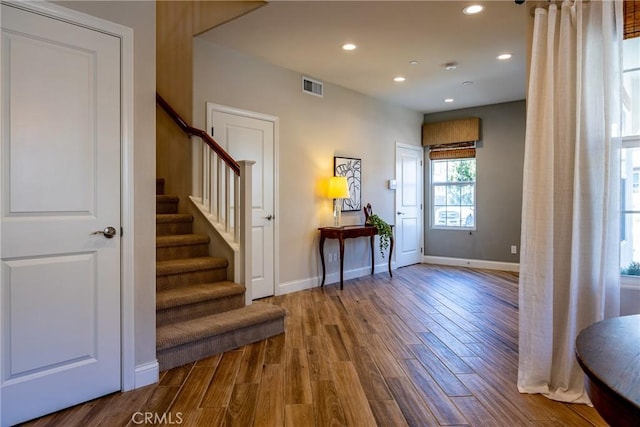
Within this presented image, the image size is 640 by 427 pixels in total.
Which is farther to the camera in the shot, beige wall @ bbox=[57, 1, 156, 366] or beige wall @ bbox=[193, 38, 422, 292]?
beige wall @ bbox=[193, 38, 422, 292]

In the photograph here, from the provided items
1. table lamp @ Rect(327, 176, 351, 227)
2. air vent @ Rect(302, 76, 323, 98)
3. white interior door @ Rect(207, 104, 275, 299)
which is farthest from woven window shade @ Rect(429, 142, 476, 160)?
white interior door @ Rect(207, 104, 275, 299)

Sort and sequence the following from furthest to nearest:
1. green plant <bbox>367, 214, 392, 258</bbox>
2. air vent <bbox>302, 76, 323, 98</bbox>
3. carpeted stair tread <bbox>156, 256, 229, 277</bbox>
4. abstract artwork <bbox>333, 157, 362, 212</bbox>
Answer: green plant <bbox>367, 214, 392, 258</bbox> → abstract artwork <bbox>333, 157, 362, 212</bbox> → air vent <bbox>302, 76, 323, 98</bbox> → carpeted stair tread <bbox>156, 256, 229, 277</bbox>

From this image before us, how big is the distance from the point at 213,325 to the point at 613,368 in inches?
98.0

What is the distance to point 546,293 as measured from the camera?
2.22 metres

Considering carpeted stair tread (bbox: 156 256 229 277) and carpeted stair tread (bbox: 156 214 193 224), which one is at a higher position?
carpeted stair tread (bbox: 156 214 193 224)

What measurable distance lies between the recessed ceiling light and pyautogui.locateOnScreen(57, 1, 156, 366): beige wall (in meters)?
2.42

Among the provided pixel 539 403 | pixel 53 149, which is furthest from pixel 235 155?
pixel 539 403

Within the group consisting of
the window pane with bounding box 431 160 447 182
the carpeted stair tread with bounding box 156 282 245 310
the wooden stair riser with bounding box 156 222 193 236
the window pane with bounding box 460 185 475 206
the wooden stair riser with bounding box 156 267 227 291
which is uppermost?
the window pane with bounding box 431 160 447 182

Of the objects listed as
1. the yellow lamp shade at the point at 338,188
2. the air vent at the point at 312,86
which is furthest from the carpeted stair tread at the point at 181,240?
the air vent at the point at 312,86

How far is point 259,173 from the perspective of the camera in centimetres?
450

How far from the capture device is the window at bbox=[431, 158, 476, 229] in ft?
22.2

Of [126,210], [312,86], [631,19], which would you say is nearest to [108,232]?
[126,210]

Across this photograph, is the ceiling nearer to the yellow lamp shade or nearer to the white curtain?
the white curtain

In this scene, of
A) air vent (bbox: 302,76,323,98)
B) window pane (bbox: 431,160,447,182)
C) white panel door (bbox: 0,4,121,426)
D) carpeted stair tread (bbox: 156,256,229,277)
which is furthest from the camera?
window pane (bbox: 431,160,447,182)
